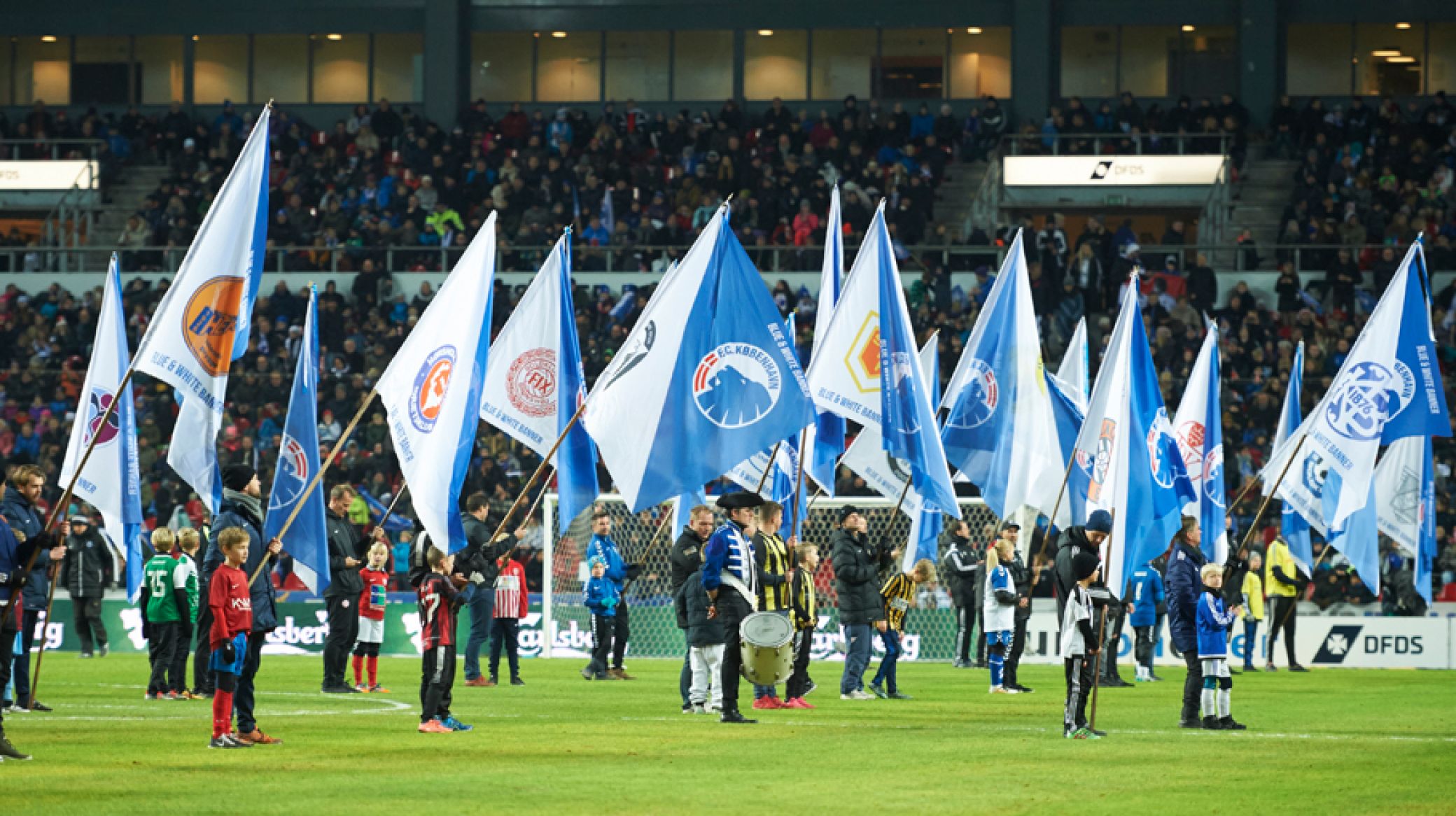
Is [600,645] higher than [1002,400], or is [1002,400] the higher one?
[1002,400]

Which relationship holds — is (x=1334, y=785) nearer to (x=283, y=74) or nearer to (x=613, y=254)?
(x=613, y=254)

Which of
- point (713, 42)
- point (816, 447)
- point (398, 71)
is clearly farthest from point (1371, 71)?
point (816, 447)

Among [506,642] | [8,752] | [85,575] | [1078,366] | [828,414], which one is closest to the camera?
[8,752]

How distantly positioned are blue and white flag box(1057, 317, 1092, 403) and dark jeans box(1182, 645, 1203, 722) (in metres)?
8.88

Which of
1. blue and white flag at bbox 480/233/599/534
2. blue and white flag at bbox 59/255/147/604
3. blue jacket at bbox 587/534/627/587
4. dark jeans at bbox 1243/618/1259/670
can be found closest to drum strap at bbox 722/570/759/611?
blue and white flag at bbox 480/233/599/534

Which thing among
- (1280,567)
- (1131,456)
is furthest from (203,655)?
(1280,567)

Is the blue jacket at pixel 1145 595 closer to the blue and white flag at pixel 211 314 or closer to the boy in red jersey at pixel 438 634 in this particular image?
the boy in red jersey at pixel 438 634

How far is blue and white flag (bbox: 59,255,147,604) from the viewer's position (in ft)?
67.3

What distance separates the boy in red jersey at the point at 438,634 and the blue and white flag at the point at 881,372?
5087mm

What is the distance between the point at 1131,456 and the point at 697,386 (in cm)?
466

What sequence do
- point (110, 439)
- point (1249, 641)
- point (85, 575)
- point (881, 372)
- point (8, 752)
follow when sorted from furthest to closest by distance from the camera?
point (85, 575) → point (1249, 641) → point (110, 439) → point (881, 372) → point (8, 752)

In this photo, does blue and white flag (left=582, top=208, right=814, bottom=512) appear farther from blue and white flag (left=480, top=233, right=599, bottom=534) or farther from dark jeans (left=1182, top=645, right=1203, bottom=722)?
dark jeans (left=1182, top=645, right=1203, bottom=722)

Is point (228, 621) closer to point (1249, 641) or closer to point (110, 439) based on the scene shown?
point (110, 439)

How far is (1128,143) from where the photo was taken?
47.7m
